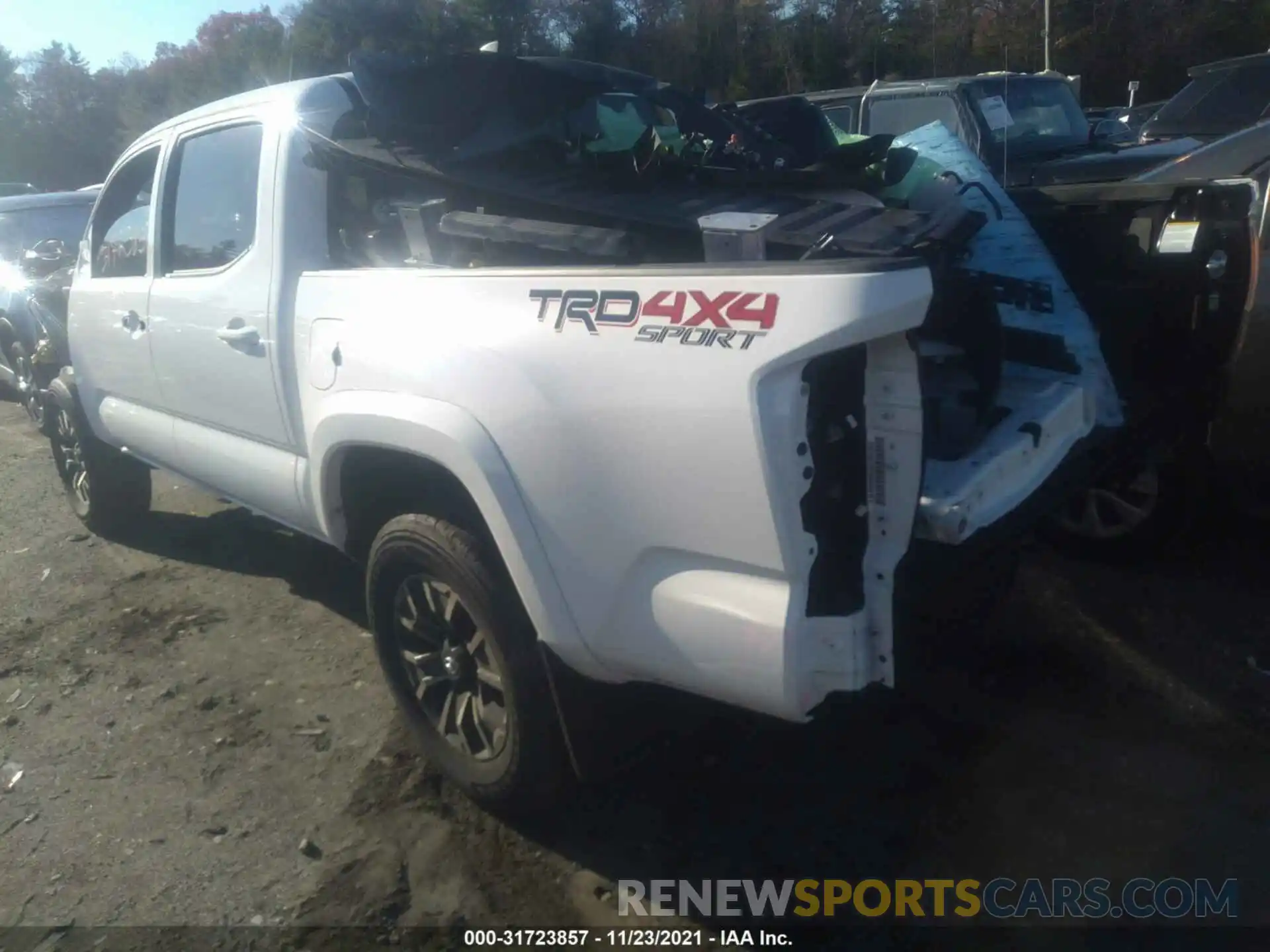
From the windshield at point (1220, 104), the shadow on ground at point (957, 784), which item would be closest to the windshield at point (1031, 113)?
the windshield at point (1220, 104)

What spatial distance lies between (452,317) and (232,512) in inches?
159

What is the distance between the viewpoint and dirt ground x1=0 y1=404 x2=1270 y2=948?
2.94 metres

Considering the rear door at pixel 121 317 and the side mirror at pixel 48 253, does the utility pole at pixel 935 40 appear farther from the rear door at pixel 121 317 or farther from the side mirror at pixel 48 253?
the side mirror at pixel 48 253

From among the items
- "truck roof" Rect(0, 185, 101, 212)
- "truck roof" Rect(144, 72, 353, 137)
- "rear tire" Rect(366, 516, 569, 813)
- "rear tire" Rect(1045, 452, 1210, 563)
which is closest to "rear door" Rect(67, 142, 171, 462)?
"truck roof" Rect(144, 72, 353, 137)

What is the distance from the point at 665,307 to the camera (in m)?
2.28

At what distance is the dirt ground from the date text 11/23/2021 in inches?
1.8

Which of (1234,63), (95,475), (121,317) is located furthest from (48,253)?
(1234,63)

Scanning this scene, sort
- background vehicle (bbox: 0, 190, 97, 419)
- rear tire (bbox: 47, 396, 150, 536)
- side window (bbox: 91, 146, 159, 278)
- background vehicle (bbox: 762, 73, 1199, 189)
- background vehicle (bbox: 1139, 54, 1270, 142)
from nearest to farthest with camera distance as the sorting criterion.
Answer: side window (bbox: 91, 146, 159, 278) < rear tire (bbox: 47, 396, 150, 536) < background vehicle (bbox: 762, 73, 1199, 189) < background vehicle (bbox: 0, 190, 97, 419) < background vehicle (bbox: 1139, 54, 1270, 142)

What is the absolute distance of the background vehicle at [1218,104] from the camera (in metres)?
9.61

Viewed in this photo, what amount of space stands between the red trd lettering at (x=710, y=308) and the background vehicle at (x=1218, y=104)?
872 cm

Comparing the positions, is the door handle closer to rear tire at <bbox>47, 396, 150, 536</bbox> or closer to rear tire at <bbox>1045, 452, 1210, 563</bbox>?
rear tire at <bbox>47, 396, 150, 536</bbox>

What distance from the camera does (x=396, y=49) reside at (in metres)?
3.95

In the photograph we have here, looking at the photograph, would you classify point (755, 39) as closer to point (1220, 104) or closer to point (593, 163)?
point (1220, 104)

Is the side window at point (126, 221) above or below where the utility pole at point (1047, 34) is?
below
